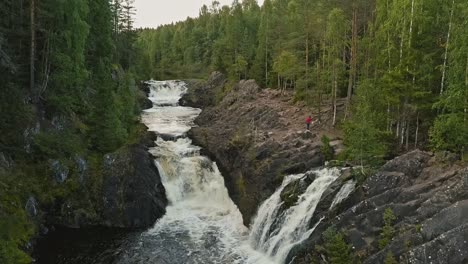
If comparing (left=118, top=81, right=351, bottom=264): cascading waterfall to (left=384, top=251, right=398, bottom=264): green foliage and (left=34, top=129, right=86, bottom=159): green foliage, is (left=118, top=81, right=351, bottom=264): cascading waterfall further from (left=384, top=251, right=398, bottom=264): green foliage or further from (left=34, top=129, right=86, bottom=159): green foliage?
(left=34, top=129, right=86, bottom=159): green foliage

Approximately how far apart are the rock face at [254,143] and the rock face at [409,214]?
24.0 feet

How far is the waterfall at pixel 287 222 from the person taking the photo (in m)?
22.8

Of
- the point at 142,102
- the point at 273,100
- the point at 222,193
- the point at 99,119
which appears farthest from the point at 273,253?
the point at 142,102

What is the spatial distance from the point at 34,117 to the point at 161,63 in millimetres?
79962

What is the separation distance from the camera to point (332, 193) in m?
22.5

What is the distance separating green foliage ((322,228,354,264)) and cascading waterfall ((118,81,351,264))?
11.4 feet

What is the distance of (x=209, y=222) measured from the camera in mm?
29719

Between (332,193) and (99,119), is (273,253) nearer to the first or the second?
(332,193)

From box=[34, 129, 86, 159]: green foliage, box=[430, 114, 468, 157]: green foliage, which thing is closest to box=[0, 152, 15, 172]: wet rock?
box=[34, 129, 86, 159]: green foliage

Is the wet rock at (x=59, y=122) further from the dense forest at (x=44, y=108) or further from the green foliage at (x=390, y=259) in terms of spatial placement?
the green foliage at (x=390, y=259)

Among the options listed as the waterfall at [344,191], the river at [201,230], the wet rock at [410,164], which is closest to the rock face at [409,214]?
the wet rock at [410,164]

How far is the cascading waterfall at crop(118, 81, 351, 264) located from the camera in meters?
23.6

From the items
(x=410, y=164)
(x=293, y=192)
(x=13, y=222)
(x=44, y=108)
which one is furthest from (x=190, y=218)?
(x=410, y=164)

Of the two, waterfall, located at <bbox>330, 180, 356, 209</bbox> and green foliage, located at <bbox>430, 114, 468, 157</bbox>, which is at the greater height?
green foliage, located at <bbox>430, 114, 468, 157</bbox>
